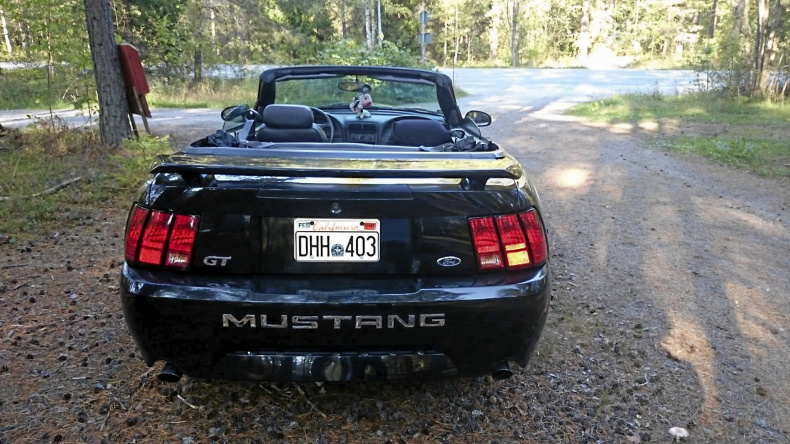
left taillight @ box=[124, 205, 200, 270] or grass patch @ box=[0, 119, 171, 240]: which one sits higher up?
left taillight @ box=[124, 205, 200, 270]

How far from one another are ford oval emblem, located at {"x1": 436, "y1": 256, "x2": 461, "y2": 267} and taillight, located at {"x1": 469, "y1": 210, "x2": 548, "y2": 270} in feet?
0.29

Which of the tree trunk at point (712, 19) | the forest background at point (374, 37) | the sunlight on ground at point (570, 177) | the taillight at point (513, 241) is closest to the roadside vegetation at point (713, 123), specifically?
the forest background at point (374, 37)

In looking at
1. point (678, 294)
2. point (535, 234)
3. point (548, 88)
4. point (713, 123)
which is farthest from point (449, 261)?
point (548, 88)

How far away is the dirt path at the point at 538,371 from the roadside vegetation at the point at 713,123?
4444mm

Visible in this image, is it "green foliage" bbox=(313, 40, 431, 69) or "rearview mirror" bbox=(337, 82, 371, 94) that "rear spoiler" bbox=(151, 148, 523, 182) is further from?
"green foliage" bbox=(313, 40, 431, 69)

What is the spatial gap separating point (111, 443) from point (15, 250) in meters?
3.28

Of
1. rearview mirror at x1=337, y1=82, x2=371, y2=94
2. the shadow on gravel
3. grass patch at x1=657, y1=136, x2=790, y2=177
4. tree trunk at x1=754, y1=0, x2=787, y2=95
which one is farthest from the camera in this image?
tree trunk at x1=754, y1=0, x2=787, y2=95

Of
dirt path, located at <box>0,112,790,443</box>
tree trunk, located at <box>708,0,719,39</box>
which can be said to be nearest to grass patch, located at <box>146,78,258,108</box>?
dirt path, located at <box>0,112,790,443</box>

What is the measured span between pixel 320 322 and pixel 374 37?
32.2 meters

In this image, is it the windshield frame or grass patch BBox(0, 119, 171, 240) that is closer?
the windshield frame

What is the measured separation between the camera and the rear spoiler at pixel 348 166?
2188 mm

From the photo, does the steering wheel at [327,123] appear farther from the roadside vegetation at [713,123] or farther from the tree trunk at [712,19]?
the tree trunk at [712,19]

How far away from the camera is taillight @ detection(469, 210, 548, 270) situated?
230 centimetres

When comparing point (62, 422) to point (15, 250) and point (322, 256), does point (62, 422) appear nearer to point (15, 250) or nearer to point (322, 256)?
point (322, 256)
